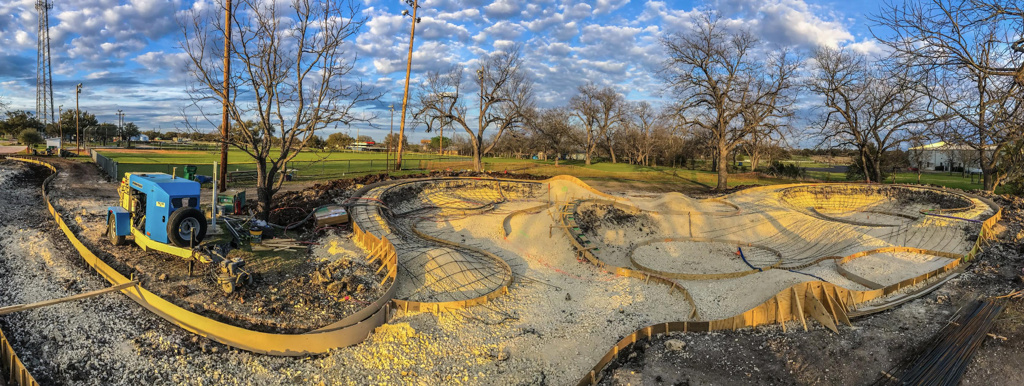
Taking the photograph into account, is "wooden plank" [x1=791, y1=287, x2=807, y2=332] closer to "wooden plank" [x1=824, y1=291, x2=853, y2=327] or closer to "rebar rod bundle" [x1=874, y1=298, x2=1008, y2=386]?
"wooden plank" [x1=824, y1=291, x2=853, y2=327]

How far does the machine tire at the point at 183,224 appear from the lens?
7867 mm

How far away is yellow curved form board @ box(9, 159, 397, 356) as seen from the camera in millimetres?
6102

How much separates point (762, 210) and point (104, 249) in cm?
1972

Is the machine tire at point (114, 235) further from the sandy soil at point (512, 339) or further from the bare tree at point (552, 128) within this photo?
the bare tree at point (552, 128)

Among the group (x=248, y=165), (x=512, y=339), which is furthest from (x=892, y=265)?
(x=248, y=165)

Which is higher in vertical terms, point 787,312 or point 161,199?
point 161,199

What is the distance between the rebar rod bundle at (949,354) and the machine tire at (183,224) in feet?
35.0

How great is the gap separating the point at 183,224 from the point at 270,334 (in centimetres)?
366

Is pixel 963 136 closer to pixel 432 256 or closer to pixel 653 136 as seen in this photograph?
pixel 432 256

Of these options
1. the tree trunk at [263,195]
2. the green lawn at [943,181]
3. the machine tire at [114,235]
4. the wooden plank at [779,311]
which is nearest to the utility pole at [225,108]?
the tree trunk at [263,195]

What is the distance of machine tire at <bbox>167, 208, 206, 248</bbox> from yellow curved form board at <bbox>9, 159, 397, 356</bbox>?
90 centimetres

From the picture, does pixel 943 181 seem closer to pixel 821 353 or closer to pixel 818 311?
pixel 818 311

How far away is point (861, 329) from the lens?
22.9 ft

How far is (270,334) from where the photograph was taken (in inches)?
239
